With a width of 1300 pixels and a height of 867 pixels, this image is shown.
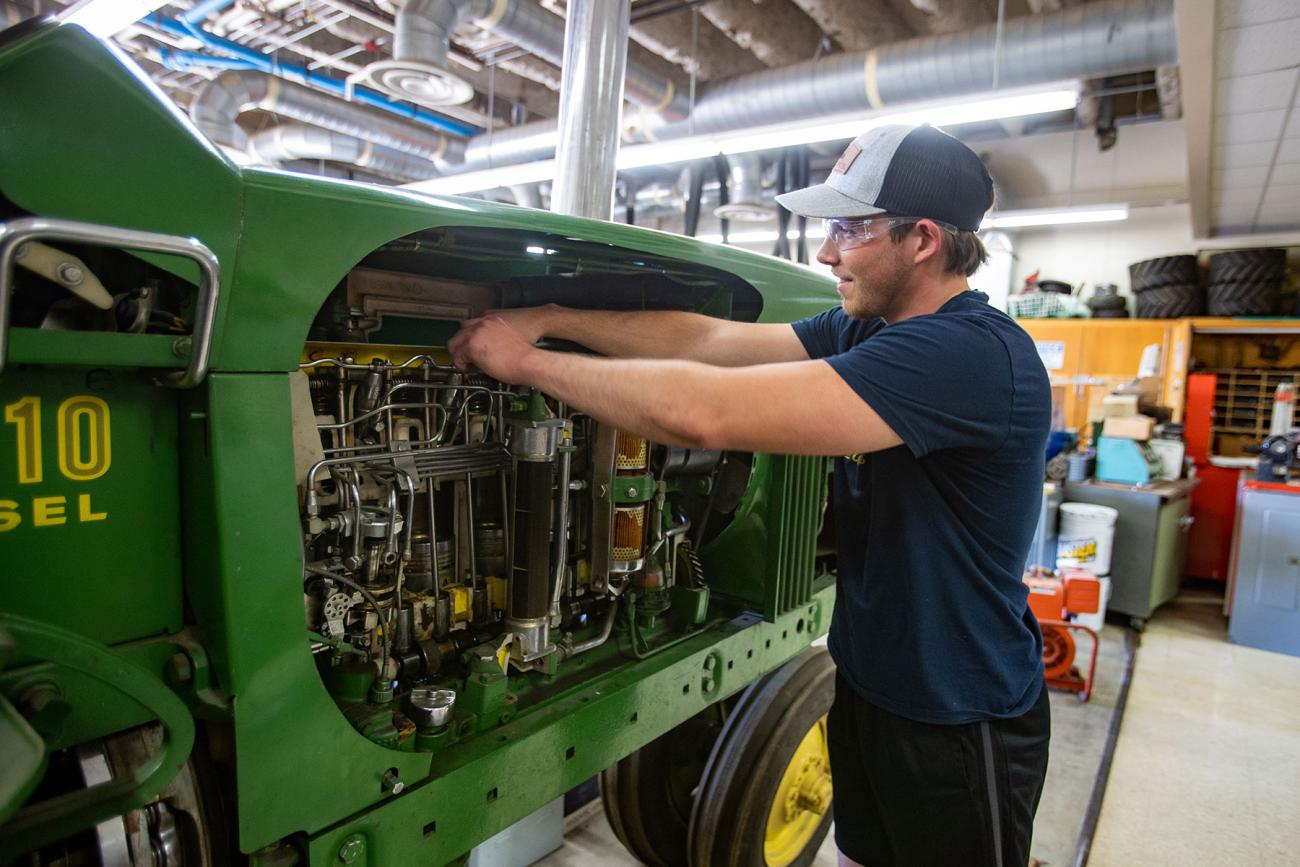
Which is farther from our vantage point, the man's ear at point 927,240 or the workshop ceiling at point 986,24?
the workshop ceiling at point 986,24

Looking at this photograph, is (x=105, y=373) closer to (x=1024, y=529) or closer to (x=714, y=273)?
(x=714, y=273)

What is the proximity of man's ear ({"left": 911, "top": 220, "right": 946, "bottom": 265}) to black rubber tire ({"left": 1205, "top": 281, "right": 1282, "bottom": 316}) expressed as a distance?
6539 millimetres

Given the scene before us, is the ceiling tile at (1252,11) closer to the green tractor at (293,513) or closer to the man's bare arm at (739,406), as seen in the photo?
the green tractor at (293,513)

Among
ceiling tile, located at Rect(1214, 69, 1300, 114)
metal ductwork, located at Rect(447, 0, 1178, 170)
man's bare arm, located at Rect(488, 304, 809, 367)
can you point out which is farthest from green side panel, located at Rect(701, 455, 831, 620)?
metal ductwork, located at Rect(447, 0, 1178, 170)

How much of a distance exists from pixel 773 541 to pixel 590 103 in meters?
1.94

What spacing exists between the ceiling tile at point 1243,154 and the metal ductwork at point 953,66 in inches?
32.2

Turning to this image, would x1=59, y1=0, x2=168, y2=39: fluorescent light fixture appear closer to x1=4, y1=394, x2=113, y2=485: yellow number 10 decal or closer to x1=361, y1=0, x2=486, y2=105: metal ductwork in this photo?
x1=361, y1=0, x2=486, y2=105: metal ductwork

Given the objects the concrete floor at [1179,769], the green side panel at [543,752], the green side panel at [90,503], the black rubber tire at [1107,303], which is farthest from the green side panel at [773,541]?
the black rubber tire at [1107,303]

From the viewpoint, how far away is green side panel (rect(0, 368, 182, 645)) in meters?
0.89

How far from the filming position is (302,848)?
110 cm

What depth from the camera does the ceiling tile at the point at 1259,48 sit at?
3.07 m

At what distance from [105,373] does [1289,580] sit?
20.4ft

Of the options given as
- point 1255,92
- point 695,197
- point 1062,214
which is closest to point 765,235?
point 695,197

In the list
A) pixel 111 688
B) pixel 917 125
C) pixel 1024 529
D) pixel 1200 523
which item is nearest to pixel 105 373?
pixel 111 688
